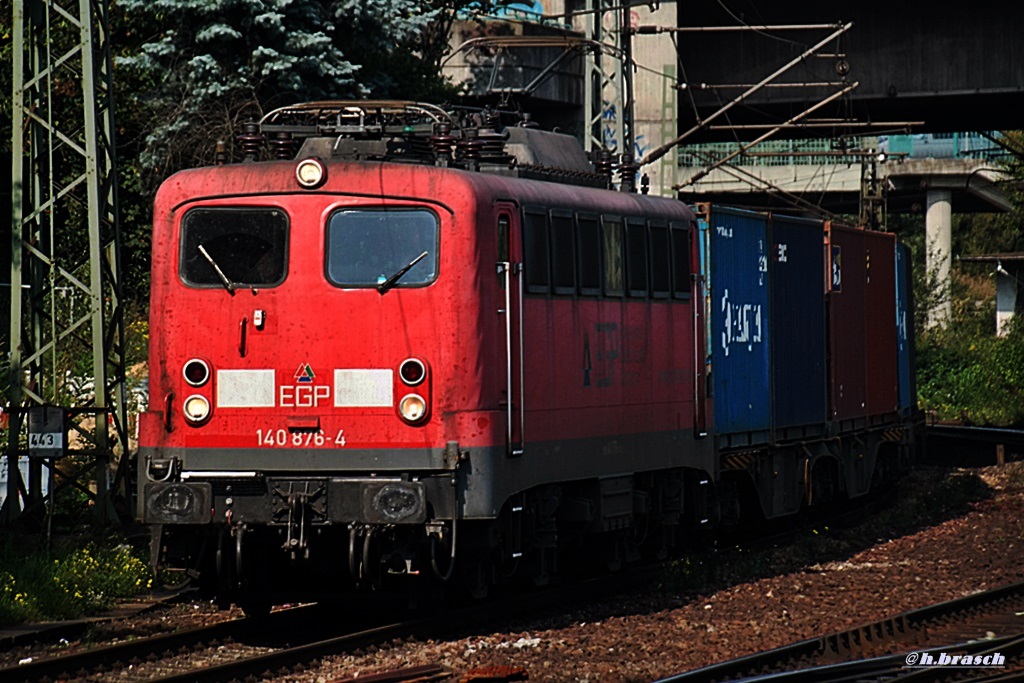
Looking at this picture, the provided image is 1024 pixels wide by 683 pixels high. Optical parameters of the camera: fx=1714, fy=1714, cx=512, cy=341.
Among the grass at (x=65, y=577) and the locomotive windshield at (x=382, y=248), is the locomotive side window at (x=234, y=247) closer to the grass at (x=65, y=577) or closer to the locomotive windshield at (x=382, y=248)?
the locomotive windshield at (x=382, y=248)

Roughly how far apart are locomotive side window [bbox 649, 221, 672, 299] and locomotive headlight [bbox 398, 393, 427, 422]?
3.46 metres

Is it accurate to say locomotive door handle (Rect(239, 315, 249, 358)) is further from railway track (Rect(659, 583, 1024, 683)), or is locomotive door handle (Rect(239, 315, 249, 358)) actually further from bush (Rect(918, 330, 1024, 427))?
bush (Rect(918, 330, 1024, 427))

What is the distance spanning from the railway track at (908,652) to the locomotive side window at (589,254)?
134 inches

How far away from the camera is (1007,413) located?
4081cm

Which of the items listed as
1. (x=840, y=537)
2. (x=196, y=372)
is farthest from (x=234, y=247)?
(x=840, y=537)

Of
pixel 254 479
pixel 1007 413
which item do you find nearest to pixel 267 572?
pixel 254 479

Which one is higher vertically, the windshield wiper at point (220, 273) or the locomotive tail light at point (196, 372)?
the windshield wiper at point (220, 273)

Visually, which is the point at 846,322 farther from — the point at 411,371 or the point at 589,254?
Result: the point at 411,371

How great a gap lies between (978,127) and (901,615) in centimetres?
3020

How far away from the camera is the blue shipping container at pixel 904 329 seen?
78.5 ft

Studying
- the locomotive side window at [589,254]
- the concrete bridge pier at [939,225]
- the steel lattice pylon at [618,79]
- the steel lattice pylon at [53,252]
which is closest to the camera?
the locomotive side window at [589,254]

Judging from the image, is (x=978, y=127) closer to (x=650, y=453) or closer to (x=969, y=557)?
(x=969, y=557)

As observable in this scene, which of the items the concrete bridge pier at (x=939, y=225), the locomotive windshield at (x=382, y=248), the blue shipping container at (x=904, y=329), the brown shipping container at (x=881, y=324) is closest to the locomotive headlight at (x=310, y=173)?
the locomotive windshield at (x=382, y=248)

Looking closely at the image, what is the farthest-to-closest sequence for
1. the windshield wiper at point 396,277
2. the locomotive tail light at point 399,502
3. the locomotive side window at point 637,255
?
the locomotive side window at point 637,255 < the windshield wiper at point 396,277 < the locomotive tail light at point 399,502
